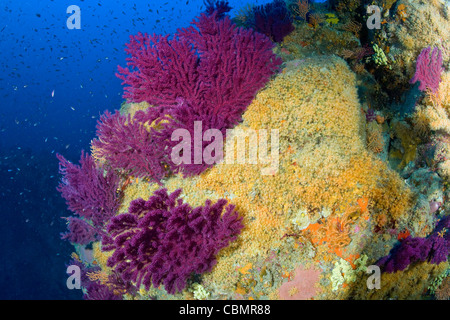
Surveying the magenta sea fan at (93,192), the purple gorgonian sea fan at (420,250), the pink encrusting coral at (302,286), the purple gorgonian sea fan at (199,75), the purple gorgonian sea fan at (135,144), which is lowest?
the pink encrusting coral at (302,286)

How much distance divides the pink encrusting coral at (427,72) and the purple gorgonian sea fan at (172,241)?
12.4ft

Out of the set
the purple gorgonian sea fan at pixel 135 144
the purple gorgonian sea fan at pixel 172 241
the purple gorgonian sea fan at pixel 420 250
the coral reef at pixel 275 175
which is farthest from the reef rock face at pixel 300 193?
→ the purple gorgonian sea fan at pixel 135 144

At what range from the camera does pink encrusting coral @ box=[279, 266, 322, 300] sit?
10.0 feet

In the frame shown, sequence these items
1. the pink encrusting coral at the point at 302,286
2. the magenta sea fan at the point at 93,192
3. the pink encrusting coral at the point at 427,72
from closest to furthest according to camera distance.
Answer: the pink encrusting coral at the point at 302,286 → the pink encrusting coral at the point at 427,72 → the magenta sea fan at the point at 93,192

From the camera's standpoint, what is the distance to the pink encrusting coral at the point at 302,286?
3.06 metres

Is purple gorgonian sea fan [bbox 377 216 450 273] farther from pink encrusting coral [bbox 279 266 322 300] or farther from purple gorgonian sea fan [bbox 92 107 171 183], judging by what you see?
purple gorgonian sea fan [bbox 92 107 171 183]

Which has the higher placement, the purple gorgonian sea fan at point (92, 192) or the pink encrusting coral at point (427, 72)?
the pink encrusting coral at point (427, 72)

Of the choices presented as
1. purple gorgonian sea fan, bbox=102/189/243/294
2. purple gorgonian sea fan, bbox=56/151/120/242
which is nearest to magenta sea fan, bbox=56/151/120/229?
purple gorgonian sea fan, bbox=56/151/120/242

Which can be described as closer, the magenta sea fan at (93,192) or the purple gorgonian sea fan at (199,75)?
the purple gorgonian sea fan at (199,75)

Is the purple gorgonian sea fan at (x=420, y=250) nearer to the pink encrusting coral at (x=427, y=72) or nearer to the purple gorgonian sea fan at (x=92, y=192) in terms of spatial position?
the pink encrusting coral at (x=427, y=72)

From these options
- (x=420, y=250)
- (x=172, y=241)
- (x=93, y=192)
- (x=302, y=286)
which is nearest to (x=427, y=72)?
(x=420, y=250)

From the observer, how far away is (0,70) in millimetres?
62406
